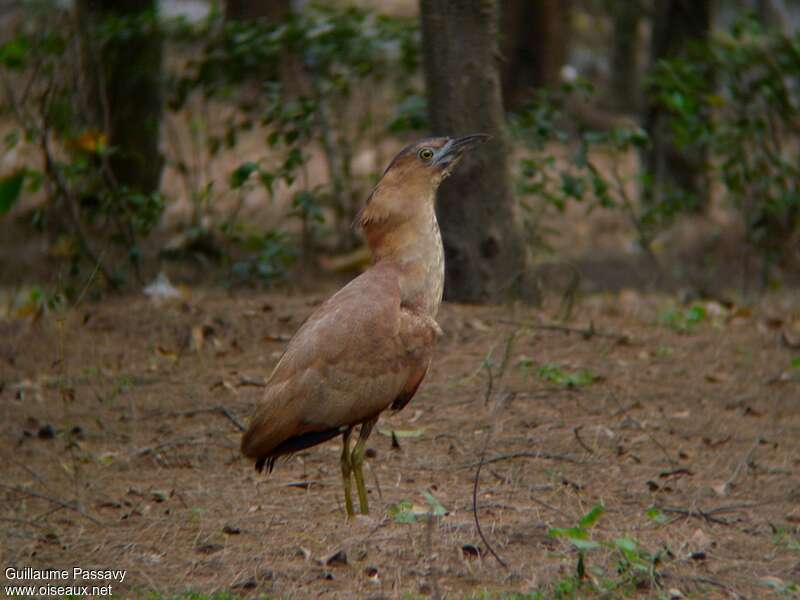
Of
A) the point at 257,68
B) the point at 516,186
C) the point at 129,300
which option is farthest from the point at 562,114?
the point at 129,300

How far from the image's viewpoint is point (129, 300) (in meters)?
9.17

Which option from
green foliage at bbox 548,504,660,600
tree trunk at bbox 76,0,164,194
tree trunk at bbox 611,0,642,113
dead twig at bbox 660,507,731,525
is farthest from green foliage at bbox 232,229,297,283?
tree trunk at bbox 611,0,642,113

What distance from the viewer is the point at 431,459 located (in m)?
6.38

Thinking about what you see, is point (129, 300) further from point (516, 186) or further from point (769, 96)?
point (769, 96)

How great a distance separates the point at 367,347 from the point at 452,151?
4.02 feet

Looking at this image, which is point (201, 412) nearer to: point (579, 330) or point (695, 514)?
point (579, 330)

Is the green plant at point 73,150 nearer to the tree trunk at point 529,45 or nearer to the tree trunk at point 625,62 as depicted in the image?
the tree trunk at point 529,45

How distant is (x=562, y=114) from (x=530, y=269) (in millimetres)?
1471

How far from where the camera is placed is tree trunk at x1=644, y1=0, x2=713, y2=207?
12602 millimetres

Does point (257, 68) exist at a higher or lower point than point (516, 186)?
higher

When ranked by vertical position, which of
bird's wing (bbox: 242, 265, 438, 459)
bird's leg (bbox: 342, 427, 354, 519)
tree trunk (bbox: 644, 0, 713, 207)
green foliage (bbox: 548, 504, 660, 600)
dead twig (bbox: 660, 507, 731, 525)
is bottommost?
tree trunk (bbox: 644, 0, 713, 207)

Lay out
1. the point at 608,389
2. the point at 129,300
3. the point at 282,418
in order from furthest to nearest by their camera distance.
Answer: the point at 129,300, the point at 608,389, the point at 282,418

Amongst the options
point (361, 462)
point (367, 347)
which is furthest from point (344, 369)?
point (361, 462)

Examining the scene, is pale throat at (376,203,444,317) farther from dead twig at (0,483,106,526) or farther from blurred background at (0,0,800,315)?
blurred background at (0,0,800,315)
